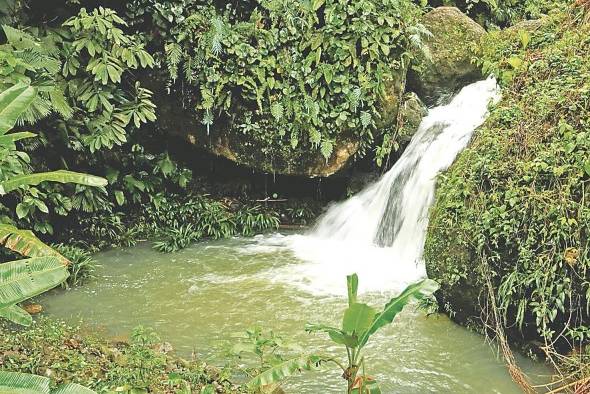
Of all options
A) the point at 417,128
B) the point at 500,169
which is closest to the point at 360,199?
the point at 417,128

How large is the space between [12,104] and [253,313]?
3.72 m

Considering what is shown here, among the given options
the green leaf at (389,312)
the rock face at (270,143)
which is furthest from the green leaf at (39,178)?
the rock face at (270,143)

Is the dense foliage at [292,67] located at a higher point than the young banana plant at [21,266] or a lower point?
higher

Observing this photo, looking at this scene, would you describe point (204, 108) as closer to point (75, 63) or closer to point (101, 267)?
point (75, 63)

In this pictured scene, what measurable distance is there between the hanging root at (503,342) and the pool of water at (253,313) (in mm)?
76

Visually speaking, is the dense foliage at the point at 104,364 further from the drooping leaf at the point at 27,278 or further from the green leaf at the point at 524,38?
the green leaf at the point at 524,38

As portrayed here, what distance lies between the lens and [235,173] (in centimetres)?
971

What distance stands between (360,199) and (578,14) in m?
3.83

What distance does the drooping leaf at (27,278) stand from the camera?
2824 mm

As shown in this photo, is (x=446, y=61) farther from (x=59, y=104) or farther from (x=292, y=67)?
(x=59, y=104)

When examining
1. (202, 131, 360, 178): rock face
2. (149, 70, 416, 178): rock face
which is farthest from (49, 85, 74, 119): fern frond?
(202, 131, 360, 178): rock face

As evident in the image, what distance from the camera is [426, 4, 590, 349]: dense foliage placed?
191 inches

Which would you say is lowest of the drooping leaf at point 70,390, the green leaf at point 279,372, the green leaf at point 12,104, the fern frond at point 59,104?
the green leaf at point 279,372

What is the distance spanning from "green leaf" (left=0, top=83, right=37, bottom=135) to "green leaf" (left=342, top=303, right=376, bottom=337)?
2.09 metres
